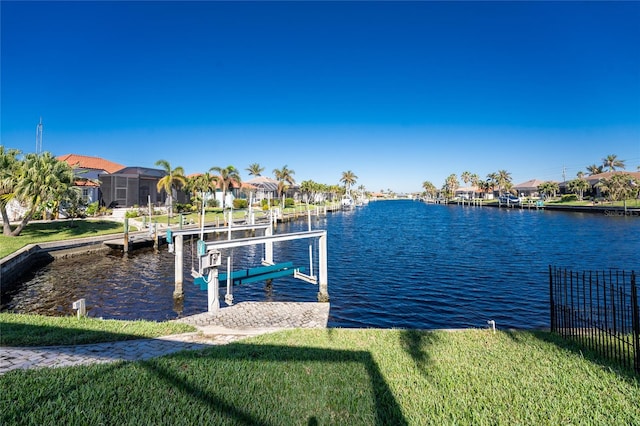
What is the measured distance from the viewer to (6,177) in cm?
2622

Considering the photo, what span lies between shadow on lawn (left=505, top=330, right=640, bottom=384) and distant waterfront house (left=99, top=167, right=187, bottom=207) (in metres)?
50.7

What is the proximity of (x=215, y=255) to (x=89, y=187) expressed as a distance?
42.9m

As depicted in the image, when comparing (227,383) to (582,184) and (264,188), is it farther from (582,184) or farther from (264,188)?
(582,184)

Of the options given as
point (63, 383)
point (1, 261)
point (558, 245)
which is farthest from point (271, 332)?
point (558, 245)

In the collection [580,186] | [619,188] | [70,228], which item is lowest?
[70,228]

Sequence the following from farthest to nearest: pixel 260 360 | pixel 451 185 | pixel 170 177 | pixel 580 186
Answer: pixel 451 185, pixel 580 186, pixel 170 177, pixel 260 360

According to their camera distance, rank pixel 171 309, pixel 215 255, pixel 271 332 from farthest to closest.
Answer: pixel 171 309, pixel 215 255, pixel 271 332

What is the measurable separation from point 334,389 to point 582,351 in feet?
18.8

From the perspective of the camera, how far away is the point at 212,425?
4.59 m

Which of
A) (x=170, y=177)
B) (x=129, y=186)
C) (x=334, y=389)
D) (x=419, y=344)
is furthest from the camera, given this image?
(x=129, y=186)

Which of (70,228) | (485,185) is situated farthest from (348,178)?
(70,228)

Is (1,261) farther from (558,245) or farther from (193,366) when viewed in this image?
(558,245)

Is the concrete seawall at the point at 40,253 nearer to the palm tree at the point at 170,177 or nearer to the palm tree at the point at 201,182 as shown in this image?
the palm tree at the point at 170,177

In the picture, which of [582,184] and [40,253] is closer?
[40,253]
